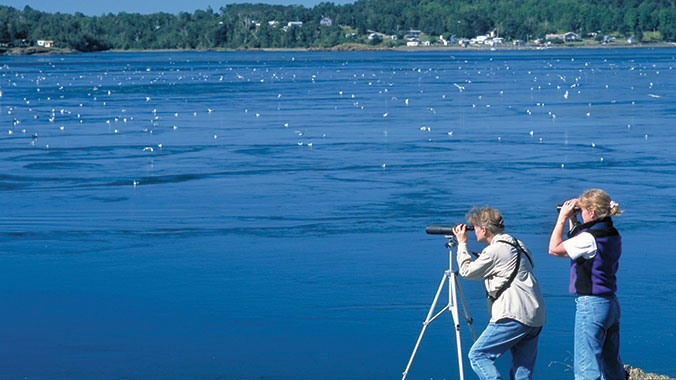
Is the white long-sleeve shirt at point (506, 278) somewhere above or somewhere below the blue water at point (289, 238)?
above

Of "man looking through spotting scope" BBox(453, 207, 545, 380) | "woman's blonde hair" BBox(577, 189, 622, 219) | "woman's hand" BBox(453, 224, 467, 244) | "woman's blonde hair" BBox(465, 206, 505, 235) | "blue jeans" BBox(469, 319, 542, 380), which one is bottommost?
"blue jeans" BBox(469, 319, 542, 380)

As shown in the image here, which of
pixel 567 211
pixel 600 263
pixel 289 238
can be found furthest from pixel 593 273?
pixel 289 238

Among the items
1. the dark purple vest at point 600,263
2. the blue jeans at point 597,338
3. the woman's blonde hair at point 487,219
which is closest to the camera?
the woman's blonde hair at point 487,219

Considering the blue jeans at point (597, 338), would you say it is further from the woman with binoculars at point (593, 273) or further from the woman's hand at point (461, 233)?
the woman's hand at point (461, 233)

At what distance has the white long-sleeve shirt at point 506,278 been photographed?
20.5ft

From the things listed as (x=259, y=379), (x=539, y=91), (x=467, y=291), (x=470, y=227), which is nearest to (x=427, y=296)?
(x=467, y=291)

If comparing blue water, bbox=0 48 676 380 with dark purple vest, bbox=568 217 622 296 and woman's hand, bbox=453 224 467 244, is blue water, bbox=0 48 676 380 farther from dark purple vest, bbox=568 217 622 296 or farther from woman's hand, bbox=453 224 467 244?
woman's hand, bbox=453 224 467 244

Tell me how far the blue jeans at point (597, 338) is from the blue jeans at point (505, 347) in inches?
11.8

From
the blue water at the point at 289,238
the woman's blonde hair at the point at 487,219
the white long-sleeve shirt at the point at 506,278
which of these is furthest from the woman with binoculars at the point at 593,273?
the blue water at the point at 289,238

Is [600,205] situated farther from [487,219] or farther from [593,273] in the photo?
[487,219]

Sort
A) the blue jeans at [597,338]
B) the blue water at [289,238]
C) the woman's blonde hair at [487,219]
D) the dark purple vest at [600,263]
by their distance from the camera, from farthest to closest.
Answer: the blue water at [289,238] → the blue jeans at [597,338] → the dark purple vest at [600,263] → the woman's blonde hair at [487,219]

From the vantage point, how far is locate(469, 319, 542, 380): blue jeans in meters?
6.44

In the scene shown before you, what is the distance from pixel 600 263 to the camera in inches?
253

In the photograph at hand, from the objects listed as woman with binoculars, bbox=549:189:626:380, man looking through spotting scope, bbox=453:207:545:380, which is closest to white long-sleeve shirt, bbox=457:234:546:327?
man looking through spotting scope, bbox=453:207:545:380
